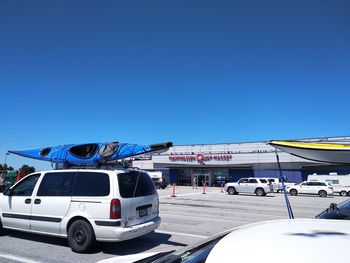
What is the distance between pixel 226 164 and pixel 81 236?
52.3 m

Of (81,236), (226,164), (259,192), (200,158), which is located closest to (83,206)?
(81,236)

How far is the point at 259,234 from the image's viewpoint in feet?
7.16

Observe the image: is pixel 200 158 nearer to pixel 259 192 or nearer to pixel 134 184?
pixel 259 192

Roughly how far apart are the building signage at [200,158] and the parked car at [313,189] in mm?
23276

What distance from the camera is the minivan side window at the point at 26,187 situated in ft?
27.5

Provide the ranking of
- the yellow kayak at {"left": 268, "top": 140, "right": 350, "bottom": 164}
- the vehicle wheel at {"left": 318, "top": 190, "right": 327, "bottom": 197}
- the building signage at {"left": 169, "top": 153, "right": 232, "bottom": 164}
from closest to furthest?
1. the yellow kayak at {"left": 268, "top": 140, "right": 350, "bottom": 164}
2. the vehicle wheel at {"left": 318, "top": 190, "right": 327, "bottom": 197}
3. the building signage at {"left": 169, "top": 153, "right": 232, "bottom": 164}

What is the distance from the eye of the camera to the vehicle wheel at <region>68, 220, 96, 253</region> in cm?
713

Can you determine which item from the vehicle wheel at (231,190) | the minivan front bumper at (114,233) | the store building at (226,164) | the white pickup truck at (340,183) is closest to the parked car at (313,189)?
the white pickup truck at (340,183)

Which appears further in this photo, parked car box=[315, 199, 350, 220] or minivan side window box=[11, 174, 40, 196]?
minivan side window box=[11, 174, 40, 196]

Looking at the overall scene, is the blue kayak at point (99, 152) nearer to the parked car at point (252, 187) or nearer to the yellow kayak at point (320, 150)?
the yellow kayak at point (320, 150)

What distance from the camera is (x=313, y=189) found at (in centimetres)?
3422

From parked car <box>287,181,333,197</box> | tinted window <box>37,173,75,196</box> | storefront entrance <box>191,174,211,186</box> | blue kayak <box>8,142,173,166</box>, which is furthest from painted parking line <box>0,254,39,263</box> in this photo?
storefront entrance <box>191,174,211,186</box>

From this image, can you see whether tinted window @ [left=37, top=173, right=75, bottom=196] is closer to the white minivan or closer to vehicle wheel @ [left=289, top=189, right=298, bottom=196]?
the white minivan

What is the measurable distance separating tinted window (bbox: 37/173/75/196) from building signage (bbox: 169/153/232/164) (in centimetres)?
5160
